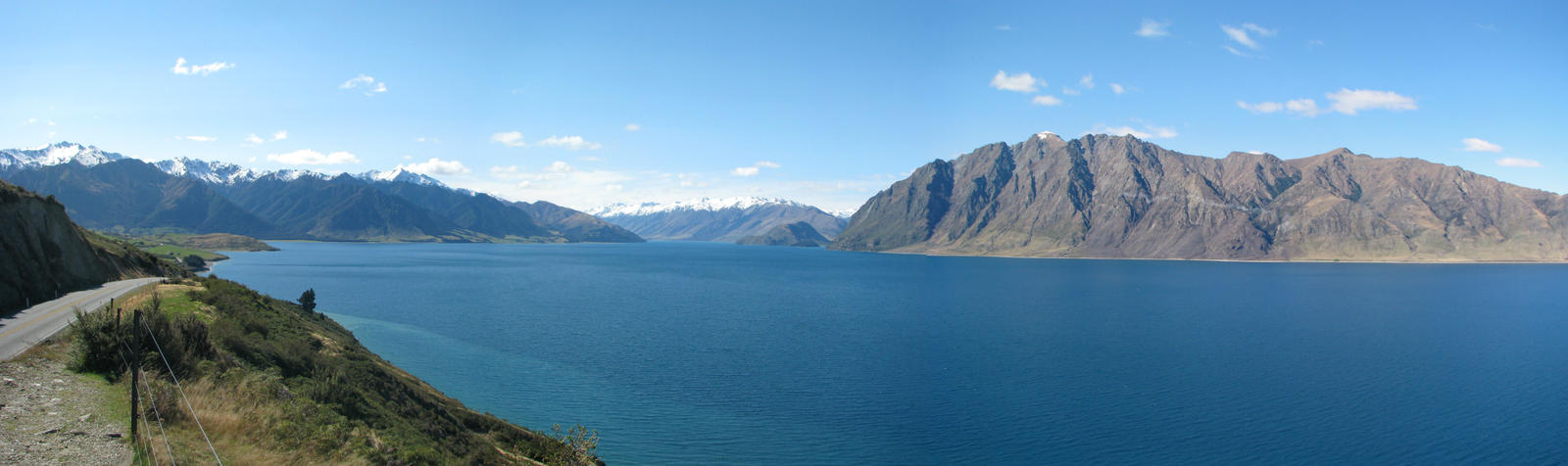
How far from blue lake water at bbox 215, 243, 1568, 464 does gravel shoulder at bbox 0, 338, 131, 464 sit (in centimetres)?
2161

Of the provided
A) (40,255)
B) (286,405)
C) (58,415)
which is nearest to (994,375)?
→ (286,405)

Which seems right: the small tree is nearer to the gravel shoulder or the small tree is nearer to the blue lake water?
the blue lake water

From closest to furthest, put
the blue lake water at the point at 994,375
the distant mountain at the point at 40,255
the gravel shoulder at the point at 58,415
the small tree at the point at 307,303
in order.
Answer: the gravel shoulder at the point at 58,415, the blue lake water at the point at 994,375, the distant mountain at the point at 40,255, the small tree at the point at 307,303

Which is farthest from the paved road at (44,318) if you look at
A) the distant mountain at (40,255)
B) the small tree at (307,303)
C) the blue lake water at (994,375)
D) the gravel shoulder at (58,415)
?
the blue lake water at (994,375)

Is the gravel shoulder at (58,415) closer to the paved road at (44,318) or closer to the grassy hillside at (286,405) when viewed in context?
the grassy hillside at (286,405)

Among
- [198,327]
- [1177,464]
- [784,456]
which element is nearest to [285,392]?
[198,327]

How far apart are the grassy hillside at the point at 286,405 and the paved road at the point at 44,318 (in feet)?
Result: 9.39

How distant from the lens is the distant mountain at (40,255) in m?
42.4

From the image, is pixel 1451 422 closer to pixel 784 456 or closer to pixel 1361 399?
pixel 1361 399

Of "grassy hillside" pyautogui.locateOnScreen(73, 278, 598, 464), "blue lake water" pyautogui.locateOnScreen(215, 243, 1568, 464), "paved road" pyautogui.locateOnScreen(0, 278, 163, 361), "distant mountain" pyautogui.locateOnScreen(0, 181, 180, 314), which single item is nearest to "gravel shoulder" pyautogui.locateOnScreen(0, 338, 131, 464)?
"grassy hillside" pyautogui.locateOnScreen(73, 278, 598, 464)

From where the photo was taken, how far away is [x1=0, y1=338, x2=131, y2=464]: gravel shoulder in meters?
17.7

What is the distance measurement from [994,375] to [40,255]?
2714 inches

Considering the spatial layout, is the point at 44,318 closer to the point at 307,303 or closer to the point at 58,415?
the point at 58,415

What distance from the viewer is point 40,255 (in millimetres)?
47562
